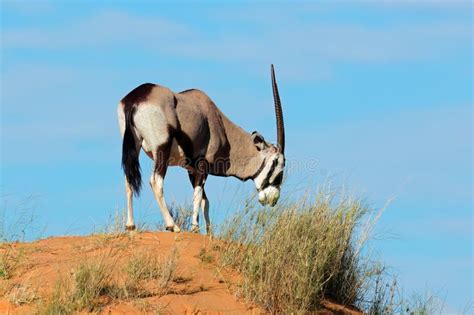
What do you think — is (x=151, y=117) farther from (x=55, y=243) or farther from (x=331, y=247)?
(x=331, y=247)

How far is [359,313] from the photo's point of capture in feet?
40.7

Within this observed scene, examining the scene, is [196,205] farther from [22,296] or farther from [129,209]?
[22,296]

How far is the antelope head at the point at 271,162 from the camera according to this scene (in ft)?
52.2

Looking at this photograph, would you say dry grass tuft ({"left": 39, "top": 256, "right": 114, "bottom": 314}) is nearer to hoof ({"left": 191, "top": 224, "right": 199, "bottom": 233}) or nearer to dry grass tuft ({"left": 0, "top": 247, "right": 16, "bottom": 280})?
dry grass tuft ({"left": 0, "top": 247, "right": 16, "bottom": 280})

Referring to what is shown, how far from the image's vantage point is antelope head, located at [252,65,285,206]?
15922 mm

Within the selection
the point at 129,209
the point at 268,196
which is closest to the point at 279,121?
the point at 268,196

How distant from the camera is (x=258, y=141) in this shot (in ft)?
52.2

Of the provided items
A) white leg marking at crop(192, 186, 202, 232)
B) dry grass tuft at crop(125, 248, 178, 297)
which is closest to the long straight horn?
white leg marking at crop(192, 186, 202, 232)

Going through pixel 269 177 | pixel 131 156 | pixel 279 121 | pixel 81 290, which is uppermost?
pixel 279 121

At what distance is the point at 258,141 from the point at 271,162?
0.44 meters

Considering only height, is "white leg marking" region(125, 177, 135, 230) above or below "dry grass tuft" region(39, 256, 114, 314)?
above

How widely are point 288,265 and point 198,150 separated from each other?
3.67m

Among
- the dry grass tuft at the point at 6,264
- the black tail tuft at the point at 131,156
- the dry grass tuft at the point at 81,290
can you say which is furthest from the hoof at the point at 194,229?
the dry grass tuft at the point at 81,290

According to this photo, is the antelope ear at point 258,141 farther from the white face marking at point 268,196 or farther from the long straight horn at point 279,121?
the white face marking at point 268,196
